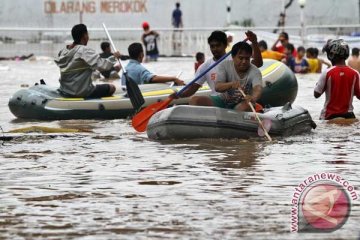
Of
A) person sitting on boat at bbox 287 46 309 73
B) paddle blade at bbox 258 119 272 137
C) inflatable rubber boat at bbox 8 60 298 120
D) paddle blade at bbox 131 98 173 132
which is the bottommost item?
person sitting on boat at bbox 287 46 309 73

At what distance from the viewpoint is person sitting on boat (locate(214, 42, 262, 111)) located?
12859mm

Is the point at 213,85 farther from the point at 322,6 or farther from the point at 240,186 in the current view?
the point at 322,6

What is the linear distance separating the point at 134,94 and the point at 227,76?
10.2 ft

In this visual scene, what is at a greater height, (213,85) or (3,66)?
(213,85)

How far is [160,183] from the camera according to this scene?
371 inches

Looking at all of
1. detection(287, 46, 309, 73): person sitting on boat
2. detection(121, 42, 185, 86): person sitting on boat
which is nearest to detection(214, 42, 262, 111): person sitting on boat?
detection(121, 42, 185, 86): person sitting on boat

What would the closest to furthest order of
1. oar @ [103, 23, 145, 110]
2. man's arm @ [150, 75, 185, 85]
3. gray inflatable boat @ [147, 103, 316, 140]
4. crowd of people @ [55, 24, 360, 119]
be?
gray inflatable boat @ [147, 103, 316, 140] → crowd of people @ [55, 24, 360, 119] → oar @ [103, 23, 145, 110] → man's arm @ [150, 75, 185, 85]

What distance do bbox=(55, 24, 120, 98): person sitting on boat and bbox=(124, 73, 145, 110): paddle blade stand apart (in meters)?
0.35

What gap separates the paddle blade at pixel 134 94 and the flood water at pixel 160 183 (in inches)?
54.8

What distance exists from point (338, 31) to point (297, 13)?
5.04 m

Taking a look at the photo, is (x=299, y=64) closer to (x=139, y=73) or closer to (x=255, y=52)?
(x=139, y=73)

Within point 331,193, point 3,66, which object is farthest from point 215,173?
point 3,66

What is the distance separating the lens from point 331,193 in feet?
28.3

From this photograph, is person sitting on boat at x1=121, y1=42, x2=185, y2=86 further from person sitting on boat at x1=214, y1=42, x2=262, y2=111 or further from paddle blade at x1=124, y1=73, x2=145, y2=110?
person sitting on boat at x1=214, y1=42, x2=262, y2=111
